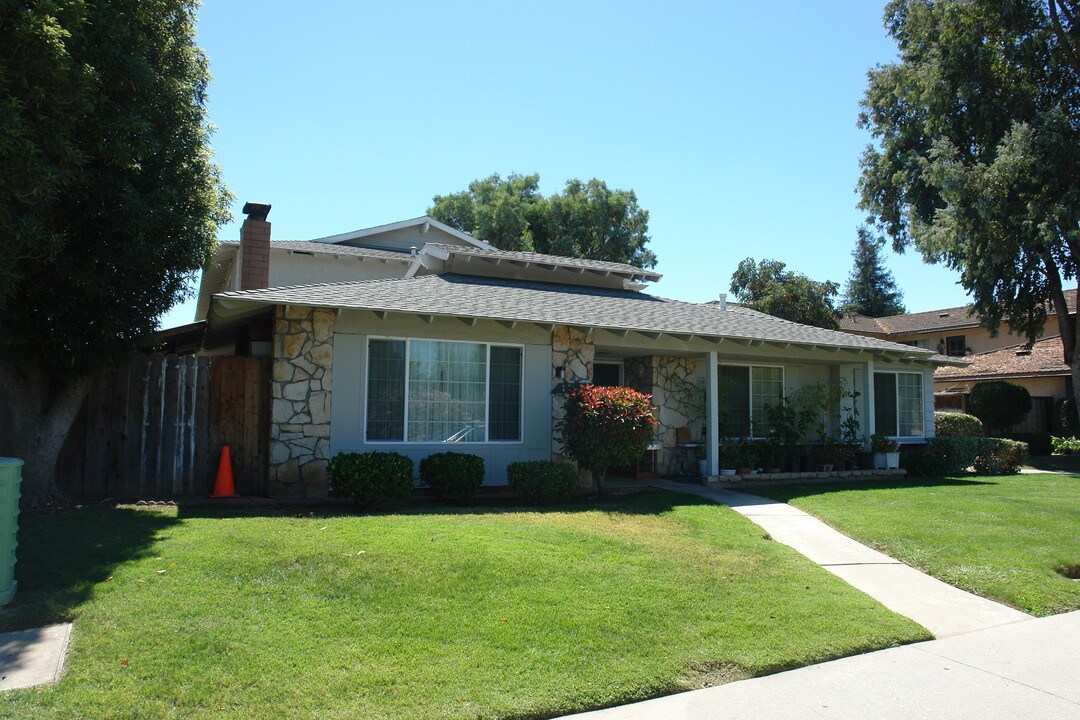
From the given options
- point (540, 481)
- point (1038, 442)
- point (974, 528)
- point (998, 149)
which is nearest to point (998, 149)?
point (998, 149)

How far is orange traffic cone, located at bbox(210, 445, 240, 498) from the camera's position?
10641mm

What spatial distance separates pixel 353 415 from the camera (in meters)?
11.6

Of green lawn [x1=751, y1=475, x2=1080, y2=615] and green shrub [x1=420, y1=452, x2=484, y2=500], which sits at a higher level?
green shrub [x1=420, y1=452, x2=484, y2=500]

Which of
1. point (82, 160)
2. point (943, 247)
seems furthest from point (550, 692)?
point (943, 247)

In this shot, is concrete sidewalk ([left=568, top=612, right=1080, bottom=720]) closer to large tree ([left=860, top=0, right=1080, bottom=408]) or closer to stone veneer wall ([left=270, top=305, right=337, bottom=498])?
stone veneer wall ([left=270, top=305, right=337, bottom=498])

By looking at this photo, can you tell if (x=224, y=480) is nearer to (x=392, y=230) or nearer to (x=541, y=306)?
(x=541, y=306)

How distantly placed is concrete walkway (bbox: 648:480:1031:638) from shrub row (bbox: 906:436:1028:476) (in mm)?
7456

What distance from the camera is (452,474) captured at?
36.1ft

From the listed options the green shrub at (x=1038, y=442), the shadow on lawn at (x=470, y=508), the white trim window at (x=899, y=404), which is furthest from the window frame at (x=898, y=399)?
the green shrub at (x=1038, y=442)

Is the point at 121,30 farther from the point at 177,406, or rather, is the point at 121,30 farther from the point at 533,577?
the point at 533,577

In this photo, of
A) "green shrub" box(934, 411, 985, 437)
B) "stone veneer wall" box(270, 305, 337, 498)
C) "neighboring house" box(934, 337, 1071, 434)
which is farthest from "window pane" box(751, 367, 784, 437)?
"neighboring house" box(934, 337, 1071, 434)

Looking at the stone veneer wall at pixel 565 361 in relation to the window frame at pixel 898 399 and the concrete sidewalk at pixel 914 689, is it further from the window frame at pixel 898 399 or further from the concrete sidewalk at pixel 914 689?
the window frame at pixel 898 399

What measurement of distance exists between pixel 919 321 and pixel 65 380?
40.3 meters

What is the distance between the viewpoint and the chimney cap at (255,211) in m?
15.1
